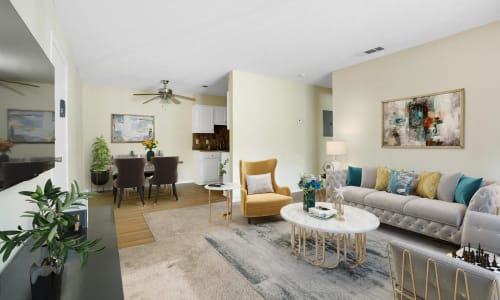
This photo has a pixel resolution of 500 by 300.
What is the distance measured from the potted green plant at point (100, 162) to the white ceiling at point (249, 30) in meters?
1.93

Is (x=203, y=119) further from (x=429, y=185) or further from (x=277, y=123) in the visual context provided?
(x=429, y=185)

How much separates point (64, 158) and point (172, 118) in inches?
163

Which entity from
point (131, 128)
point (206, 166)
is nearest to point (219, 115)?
point (206, 166)

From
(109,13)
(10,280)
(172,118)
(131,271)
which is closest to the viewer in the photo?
(10,280)

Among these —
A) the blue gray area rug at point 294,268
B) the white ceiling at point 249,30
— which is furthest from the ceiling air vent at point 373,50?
the blue gray area rug at point 294,268

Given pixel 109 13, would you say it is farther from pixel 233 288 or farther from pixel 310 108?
pixel 310 108

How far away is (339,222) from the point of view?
246cm

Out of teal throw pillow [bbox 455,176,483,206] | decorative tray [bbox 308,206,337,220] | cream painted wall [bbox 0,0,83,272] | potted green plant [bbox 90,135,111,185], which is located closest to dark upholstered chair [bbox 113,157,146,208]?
potted green plant [bbox 90,135,111,185]

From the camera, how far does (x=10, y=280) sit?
1021mm

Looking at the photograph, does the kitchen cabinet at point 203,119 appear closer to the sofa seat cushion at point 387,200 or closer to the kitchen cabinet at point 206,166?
the kitchen cabinet at point 206,166

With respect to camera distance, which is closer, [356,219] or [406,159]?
[356,219]

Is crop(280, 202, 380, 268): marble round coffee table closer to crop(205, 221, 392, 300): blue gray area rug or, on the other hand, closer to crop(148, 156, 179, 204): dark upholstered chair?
crop(205, 221, 392, 300): blue gray area rug

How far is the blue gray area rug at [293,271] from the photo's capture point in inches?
81.1

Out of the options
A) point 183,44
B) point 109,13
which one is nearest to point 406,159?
point 183,44
